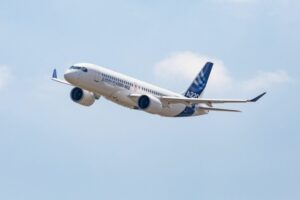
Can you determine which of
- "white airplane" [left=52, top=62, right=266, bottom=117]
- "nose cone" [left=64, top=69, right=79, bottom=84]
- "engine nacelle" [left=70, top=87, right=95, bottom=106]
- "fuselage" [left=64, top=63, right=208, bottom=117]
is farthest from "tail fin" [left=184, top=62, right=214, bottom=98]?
"nose cone" [left=64, top=69, right=79, bottom=84]

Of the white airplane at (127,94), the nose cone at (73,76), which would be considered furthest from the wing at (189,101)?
the nose cone at (73,76)

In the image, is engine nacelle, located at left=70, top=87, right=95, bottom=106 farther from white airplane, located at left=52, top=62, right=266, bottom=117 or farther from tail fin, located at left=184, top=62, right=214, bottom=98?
tail fin, located at left=184, top=62, right=214, bottom=98

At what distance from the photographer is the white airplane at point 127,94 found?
434 ft

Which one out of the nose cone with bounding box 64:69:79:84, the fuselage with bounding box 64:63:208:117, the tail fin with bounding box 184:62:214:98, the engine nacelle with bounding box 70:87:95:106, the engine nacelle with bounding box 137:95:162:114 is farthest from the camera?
the tail fin with bounding box 184:62:214:98

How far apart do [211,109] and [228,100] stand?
8405 millimetres

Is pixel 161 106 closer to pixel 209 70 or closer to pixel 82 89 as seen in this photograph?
pixel 82 89

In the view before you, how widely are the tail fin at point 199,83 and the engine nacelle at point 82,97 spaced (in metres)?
18.8

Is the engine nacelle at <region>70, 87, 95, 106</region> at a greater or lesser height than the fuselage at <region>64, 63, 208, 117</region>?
lesser

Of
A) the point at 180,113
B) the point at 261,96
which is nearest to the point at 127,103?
the point at 180,113

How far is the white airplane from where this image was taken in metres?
132

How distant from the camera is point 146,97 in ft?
447

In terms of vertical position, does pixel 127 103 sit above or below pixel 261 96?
below

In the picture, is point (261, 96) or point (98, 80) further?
point (98, 80)

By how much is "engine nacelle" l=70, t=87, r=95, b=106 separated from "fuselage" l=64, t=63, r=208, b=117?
0.96m
